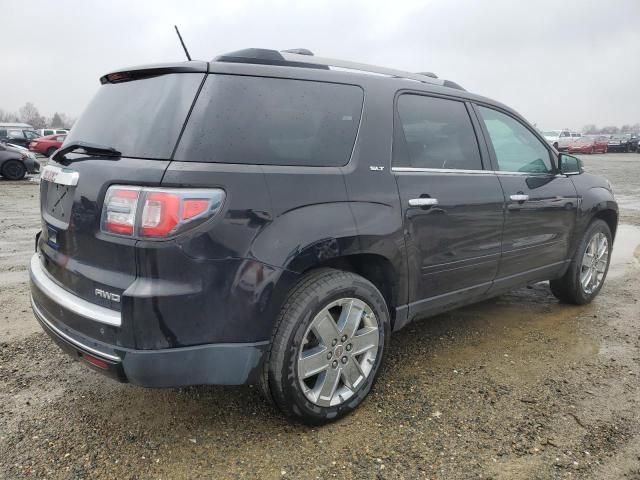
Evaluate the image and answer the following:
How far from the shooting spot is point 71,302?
2.32 metres

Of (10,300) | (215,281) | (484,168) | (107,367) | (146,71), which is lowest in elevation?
(10,300)

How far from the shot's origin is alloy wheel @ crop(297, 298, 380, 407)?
2.49 m

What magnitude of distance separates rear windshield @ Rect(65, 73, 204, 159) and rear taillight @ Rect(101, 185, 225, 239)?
20 centimetres

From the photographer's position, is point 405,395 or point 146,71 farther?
point 405,395

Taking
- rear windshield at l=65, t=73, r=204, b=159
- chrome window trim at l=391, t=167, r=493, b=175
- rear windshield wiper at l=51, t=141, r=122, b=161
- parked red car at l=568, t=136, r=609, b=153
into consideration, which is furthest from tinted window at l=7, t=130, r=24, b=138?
parked red car at l=568, t=136, r=609, b=153

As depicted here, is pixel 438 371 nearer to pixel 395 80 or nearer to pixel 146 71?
pixel 395 80

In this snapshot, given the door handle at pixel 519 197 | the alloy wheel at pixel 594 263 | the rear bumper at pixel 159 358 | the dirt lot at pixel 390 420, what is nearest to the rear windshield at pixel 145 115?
the rear bumper at pixel 159 358

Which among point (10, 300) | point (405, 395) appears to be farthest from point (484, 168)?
point (10, 300)

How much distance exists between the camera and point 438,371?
10.6ft

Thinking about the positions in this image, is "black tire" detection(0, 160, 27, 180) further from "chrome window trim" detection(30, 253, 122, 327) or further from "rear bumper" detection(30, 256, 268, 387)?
"rear bumper" detection(30, 256, 268, 387)

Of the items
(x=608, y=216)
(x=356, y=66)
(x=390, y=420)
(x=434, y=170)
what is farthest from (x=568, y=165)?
(x=390, y=420)

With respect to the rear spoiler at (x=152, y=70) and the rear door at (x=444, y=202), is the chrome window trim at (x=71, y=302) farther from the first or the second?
the rear door at (x=444, y=202)

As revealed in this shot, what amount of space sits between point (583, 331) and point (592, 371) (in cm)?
78

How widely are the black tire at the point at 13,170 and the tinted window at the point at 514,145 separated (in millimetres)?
15746
